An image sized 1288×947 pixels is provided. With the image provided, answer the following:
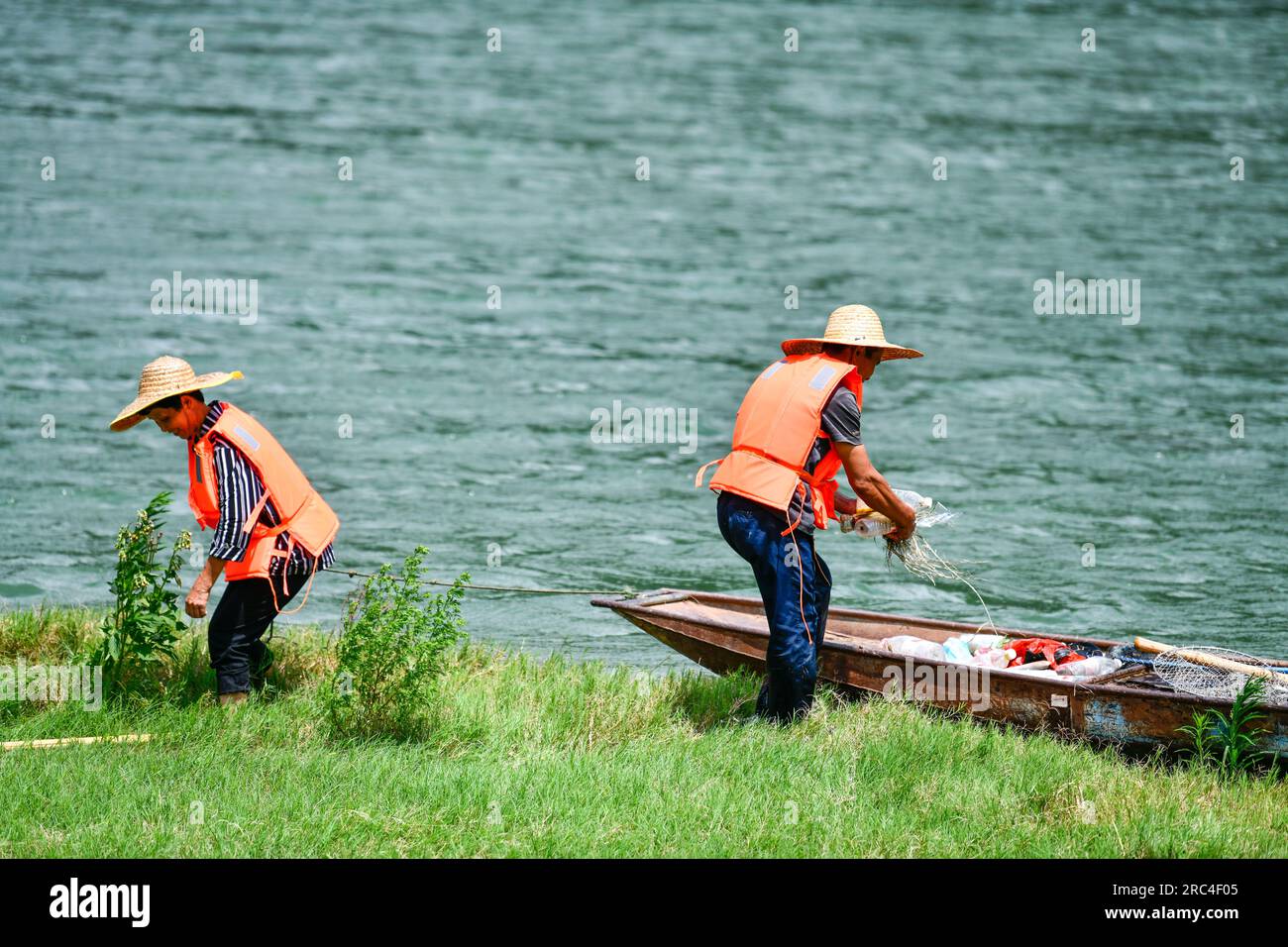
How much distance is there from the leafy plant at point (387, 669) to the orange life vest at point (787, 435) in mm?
1804

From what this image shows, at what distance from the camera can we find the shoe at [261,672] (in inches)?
401

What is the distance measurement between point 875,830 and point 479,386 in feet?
52.2

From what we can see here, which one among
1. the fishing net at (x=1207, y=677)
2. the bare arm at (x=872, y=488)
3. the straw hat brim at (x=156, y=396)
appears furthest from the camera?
the fishing net at (x=1207, y=677)

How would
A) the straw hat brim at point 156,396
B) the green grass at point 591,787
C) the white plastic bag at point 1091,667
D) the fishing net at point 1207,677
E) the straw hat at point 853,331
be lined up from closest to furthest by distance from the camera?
the green grass at point 591,787
the straw hat brim at point 156,396
the straw hat at point 853,331
the fishing net at point 1207,677
the white plastic bag at point 1091,667

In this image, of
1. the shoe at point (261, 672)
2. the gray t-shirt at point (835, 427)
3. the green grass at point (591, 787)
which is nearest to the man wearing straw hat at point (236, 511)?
the shoe at point (261, 672)

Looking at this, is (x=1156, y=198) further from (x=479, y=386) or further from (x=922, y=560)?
(x=922, y=560)

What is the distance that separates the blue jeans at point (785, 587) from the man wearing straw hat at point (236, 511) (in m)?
2.53

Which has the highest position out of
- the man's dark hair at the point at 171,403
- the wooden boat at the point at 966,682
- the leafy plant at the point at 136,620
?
the man's dark hair at the point at 171,403

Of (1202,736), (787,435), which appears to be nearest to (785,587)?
(787,435)

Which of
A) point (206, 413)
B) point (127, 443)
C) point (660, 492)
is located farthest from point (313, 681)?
point (127, 443)

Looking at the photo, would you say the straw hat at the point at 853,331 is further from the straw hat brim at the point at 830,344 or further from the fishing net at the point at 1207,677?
the fishing net at the point at 1207,677

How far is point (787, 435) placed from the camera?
952 centimetres

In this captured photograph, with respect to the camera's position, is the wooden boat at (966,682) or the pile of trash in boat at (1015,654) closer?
the wooden boat at (966,682)

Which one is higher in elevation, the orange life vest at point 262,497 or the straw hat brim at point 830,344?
the straw hat brim at point 830,344
